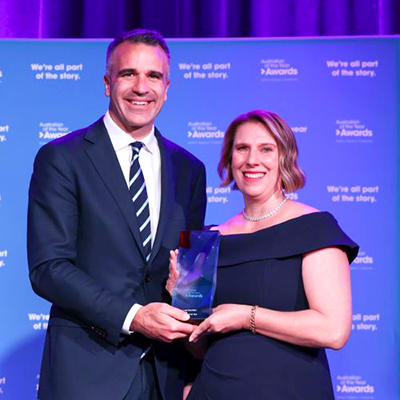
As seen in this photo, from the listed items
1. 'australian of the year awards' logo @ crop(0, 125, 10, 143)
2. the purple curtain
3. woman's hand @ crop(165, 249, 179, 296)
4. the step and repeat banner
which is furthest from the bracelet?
the purple curtain

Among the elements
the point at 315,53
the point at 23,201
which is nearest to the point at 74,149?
the point at 23,201

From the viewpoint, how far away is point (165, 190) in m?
2.52

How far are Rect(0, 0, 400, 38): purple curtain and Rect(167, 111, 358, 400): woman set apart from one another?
6.62 feet

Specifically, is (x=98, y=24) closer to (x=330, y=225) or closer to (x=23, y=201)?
(x=23, y=201)

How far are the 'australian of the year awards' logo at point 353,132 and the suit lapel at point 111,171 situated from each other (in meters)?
1.78

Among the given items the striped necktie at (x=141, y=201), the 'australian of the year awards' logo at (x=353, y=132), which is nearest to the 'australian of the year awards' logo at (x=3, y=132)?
the striped necktie at (x=141, y=201)

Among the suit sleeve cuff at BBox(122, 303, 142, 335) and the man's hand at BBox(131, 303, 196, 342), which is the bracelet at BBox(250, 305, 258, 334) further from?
the suit sleeve cuff at BBox(122, 303, 142, 335)

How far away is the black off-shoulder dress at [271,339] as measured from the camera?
2193 millimetres

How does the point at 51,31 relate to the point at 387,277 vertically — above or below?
above

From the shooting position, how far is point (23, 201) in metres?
3.91

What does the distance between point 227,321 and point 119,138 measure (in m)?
0.80

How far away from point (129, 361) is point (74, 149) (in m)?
0.77

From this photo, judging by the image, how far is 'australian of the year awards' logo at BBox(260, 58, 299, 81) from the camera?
3.93m

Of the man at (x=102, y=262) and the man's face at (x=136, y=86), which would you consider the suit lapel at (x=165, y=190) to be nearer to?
the man at (x=102, y=262)
